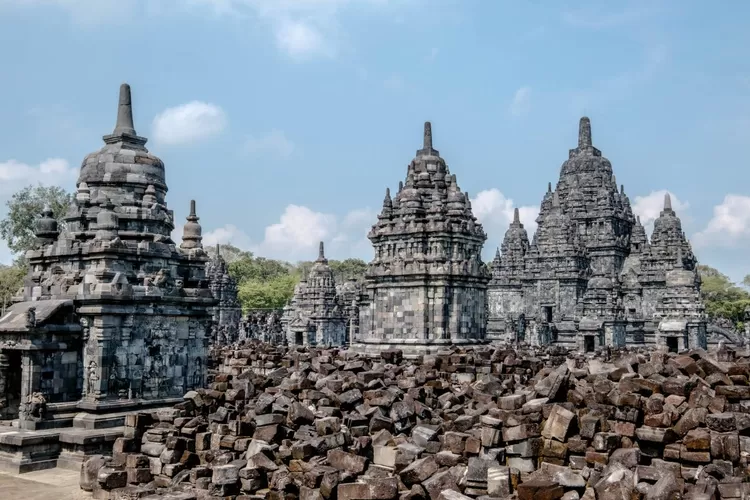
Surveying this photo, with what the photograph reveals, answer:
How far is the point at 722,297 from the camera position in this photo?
224 feet

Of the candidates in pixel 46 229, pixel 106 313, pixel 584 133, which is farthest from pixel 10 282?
pixel 584 133

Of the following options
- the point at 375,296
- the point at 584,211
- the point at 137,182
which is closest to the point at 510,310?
the point at 584,211

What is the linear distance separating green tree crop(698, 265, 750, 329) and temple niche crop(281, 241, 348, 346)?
30.1m

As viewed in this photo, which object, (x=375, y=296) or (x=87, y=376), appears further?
(x=375, y=296)

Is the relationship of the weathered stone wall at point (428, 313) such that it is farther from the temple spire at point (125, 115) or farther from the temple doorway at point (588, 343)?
the temple doorway at point (588, 343)

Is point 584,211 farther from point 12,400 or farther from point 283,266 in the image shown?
point 283,266

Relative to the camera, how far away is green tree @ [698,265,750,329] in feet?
206

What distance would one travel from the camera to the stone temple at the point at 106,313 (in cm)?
1353

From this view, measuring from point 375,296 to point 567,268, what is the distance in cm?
2690

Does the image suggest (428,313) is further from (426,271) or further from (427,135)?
(427,135)

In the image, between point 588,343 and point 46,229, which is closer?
point 46,229

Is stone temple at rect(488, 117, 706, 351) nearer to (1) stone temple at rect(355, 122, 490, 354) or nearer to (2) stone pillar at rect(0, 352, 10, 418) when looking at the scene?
(1) stone temple at rect(355, 122, 490, 354)

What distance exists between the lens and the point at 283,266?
9669cm

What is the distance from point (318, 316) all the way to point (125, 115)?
2858 centimetres
